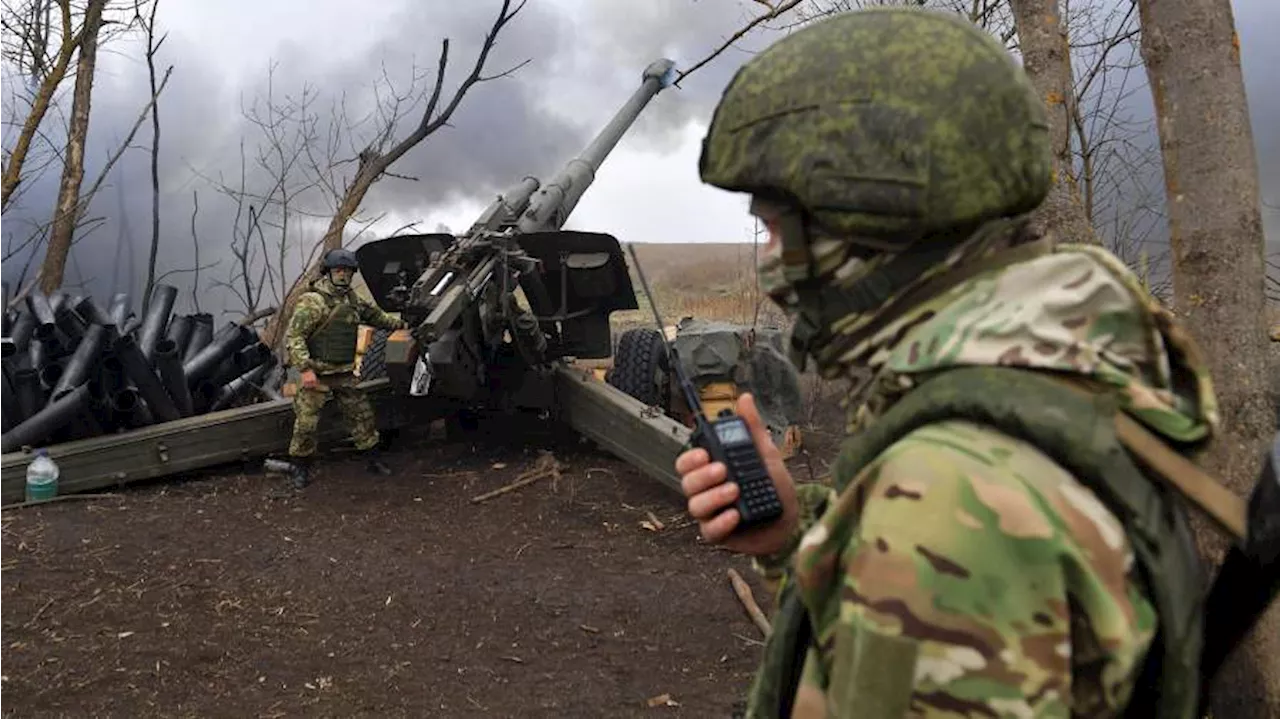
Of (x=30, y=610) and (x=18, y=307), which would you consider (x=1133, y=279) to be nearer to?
(x=30, y=610)

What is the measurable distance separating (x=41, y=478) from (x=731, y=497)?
23.7ft

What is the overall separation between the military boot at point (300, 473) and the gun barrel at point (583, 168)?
2330mm

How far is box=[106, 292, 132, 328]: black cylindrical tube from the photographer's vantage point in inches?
363

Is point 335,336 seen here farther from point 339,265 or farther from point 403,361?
point 403,361

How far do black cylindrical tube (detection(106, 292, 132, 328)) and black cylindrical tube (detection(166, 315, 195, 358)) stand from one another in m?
0.35

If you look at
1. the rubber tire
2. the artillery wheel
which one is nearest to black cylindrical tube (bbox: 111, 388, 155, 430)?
the rubber tire

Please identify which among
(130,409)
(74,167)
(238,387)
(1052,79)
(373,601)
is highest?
(74,167)

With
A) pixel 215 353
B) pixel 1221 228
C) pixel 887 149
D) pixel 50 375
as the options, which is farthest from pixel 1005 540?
pixel 215 353

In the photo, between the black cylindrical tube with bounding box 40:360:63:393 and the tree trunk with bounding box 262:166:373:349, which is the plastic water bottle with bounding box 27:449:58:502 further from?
the tree trunk with bounding box 262:166:373:349

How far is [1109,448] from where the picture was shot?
112 centimetres

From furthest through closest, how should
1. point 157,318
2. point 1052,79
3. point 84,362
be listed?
point 157,318 < point 84,362 < point 1052,79

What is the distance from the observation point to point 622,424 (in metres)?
7.88

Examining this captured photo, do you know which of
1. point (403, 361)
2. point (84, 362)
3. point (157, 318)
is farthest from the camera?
point (157, 318)

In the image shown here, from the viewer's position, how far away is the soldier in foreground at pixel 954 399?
3.53ft
